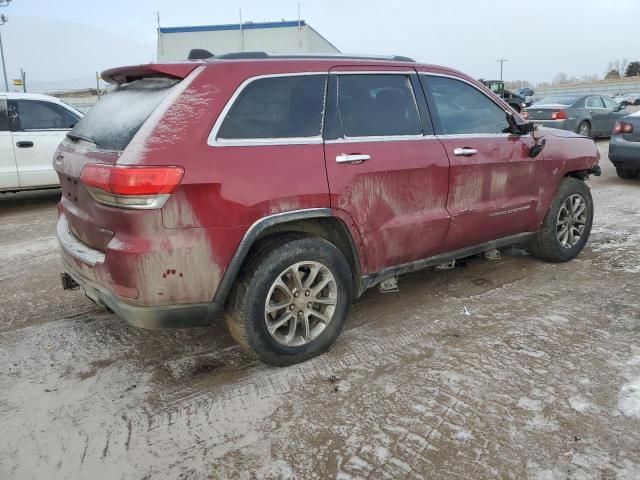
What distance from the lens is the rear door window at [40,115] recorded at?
7844mm

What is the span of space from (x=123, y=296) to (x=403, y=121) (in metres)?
2.14

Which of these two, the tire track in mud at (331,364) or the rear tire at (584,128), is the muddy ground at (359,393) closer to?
the tire track in mud at (331,364)

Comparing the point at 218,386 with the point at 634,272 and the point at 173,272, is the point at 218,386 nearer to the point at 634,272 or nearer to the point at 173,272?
the point at 173,272

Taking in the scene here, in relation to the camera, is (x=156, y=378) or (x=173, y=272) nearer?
(x=173, y=272)

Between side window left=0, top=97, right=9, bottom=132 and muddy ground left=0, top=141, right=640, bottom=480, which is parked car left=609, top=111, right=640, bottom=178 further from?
side window left=0, top=97, right=9, bottom=132

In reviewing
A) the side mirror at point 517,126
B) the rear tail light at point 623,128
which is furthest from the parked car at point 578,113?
the side mirror at point 517,126

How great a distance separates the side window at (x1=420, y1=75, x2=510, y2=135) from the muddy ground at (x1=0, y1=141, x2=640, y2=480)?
1343 mm

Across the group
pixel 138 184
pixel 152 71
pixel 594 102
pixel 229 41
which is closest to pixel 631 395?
pixel 138 184

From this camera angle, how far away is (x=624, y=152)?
8.96 m

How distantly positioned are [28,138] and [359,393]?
7.11m

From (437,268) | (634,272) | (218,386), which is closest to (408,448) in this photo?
(218,386)

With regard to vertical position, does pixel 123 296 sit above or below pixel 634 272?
above

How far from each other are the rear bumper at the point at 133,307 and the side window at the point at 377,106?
1417 millimetres

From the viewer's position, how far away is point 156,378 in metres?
3.15
